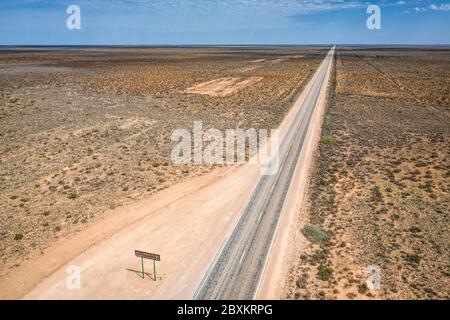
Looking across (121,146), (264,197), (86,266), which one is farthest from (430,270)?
(121,146)

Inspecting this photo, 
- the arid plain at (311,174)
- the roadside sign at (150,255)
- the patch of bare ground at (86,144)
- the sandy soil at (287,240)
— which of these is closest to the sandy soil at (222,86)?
the patch of bare ground at (86,144)

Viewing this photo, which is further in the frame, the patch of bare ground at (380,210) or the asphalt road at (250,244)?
the patch of bare ground at (380,210)

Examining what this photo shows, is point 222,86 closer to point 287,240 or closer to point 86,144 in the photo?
point 86,144

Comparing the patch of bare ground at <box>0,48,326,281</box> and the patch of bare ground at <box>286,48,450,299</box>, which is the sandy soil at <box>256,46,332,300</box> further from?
the patch of bare ground at <box>0,48,326,281</box>

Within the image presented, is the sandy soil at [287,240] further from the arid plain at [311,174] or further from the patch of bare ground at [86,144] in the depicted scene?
the patch of bare ground at [86,144]

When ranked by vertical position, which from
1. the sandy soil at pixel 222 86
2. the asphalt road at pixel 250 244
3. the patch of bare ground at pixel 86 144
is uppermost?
the sandy soil at pixel 222 86

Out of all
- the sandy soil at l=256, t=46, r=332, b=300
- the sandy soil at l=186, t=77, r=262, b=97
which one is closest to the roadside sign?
the sandy soil at l=256, t=46, r=332, b=300
